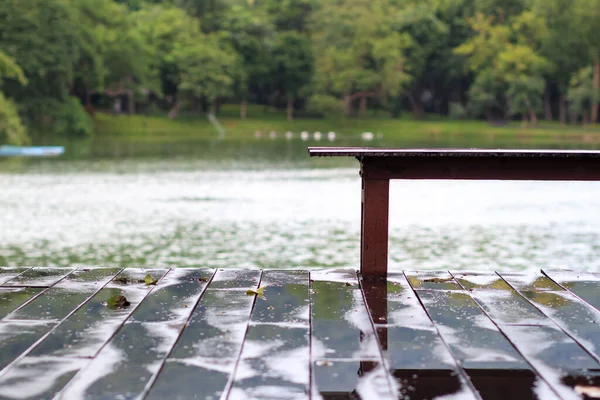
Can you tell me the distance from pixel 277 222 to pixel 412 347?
1002 centimetres

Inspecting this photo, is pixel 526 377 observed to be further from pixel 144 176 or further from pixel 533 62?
pixel 533 62

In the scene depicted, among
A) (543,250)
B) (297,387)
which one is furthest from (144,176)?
(297,387)

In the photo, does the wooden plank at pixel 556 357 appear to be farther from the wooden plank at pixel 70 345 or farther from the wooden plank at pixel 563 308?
the wooden plank at pixel 70 345

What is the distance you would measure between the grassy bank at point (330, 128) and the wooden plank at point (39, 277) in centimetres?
4370

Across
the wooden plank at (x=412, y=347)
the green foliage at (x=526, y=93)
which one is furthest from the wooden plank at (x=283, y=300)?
the green foliage at (x=526, y=93)

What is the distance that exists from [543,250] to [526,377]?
8410 millimetres

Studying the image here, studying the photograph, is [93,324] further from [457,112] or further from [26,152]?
[457,112]

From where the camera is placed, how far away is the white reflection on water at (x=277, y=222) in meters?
10.1

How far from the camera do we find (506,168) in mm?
4398

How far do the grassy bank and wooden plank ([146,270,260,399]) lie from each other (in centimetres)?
4468

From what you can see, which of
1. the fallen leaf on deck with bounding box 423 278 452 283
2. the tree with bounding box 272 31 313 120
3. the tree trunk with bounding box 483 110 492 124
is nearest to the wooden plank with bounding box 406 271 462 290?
the fallen leaf on deck with bounding box 423 278 452 283

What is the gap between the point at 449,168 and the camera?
4.39m

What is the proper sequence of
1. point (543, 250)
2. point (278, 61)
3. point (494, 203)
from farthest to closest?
point (278, 61), point (494, 203), point (543, 250)

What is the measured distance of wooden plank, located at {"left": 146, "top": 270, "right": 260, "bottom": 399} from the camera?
2.66 metres
